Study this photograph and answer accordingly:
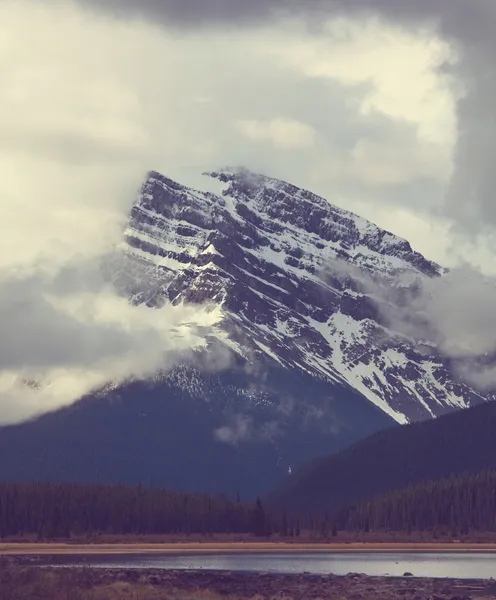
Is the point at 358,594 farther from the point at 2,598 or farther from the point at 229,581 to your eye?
the point at 2,598

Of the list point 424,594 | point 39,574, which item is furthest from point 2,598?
point 424,594

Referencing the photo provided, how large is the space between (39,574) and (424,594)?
40.5 m

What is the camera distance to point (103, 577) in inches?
7426

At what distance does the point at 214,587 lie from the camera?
592ft

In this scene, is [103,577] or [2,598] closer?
[2,598]

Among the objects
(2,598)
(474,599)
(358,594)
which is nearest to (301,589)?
(358,594)

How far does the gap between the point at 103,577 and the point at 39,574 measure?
46.4 ft

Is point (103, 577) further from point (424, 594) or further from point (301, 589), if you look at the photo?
point (424, 594)

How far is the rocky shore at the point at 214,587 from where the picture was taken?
542ft

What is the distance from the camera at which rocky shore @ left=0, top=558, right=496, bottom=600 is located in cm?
16525

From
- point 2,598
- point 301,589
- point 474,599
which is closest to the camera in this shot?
point 2,598

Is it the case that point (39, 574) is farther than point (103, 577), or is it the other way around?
point (103, 577)

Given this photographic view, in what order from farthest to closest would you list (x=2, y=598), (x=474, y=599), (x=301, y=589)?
(x=301, y=589) → (x=474, y=599) → (x=2, y=598)

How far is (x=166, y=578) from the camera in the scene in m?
192
